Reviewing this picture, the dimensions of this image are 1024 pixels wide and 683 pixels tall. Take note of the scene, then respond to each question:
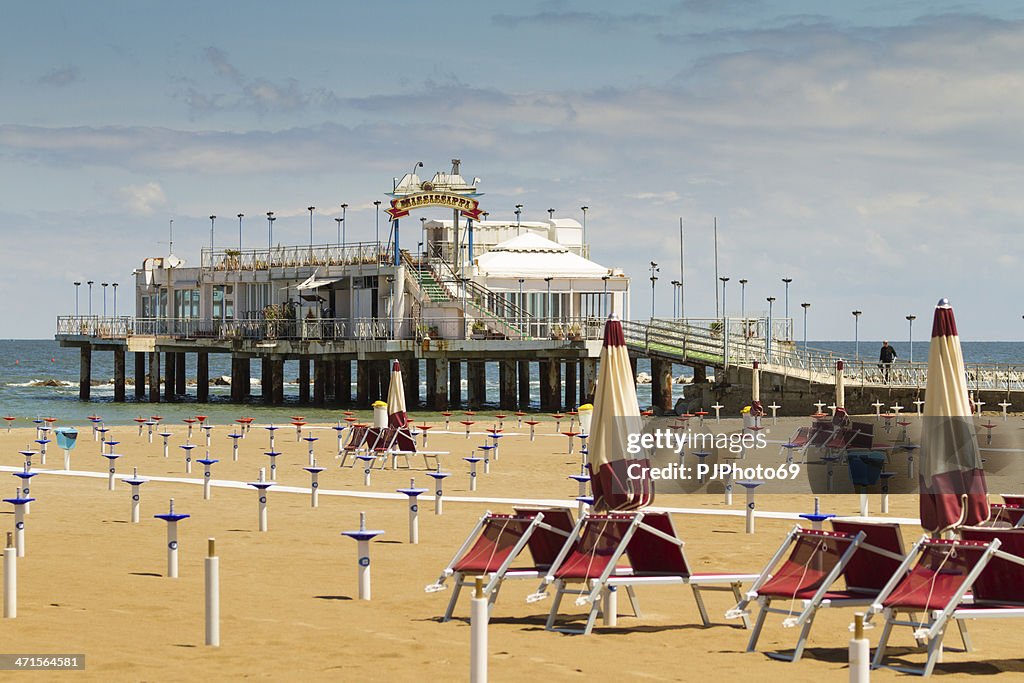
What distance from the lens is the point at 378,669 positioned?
9516 mm

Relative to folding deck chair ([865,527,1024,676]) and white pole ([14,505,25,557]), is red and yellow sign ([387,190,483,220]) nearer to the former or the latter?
white pole ([14,505,25,557])

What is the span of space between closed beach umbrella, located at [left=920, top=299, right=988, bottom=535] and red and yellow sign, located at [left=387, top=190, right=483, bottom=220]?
147 ft

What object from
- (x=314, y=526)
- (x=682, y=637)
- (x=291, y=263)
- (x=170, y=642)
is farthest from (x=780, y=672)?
(x=291, y=263)

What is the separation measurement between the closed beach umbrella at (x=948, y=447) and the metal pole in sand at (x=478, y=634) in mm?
4457

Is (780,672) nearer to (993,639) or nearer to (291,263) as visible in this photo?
(993,639)

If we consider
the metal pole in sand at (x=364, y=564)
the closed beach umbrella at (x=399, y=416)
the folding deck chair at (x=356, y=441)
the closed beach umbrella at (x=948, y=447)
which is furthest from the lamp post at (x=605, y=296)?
the closed beach umbrella at (x=948, y=447)

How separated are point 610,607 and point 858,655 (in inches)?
160

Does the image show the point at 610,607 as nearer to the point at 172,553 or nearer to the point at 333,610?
the point at 333,610

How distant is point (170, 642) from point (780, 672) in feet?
13.6

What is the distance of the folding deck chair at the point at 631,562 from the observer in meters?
11.2

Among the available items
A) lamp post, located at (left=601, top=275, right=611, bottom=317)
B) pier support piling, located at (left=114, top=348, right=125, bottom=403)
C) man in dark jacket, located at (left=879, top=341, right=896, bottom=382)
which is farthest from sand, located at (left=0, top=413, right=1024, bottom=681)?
pier support piling, located at (left=114, top=348, right=125, bottom=403)

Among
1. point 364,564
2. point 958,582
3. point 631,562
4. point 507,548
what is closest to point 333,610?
point 364,564

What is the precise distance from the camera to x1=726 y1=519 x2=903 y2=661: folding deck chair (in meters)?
10.4

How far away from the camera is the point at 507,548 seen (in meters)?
11.7
